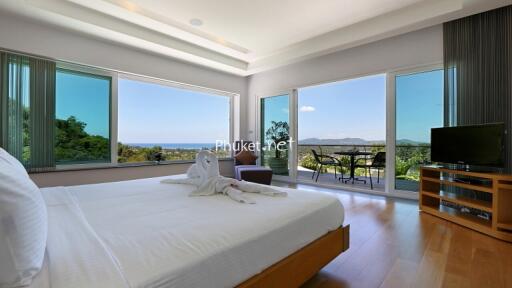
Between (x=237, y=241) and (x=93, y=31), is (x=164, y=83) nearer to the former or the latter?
(x=93, y=31)

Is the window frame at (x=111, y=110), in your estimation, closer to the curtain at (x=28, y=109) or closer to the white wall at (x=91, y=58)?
the white wall at (x=91, y=58)

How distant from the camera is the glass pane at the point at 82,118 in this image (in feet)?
12.4

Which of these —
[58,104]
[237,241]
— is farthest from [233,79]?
[237,241]

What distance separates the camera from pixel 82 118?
3994 millimetres

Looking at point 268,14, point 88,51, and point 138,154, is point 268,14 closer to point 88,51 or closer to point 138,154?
point 88,51

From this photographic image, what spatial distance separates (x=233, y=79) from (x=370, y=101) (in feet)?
11.9

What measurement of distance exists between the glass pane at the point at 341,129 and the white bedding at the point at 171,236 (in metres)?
4.35

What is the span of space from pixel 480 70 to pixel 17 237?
4.63m

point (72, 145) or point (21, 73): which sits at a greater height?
point (21, 73)

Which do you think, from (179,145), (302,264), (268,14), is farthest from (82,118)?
(302,264)

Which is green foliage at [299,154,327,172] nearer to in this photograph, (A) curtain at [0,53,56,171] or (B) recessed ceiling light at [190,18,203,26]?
(B) recessed ceiling light at [190,18,203,26]

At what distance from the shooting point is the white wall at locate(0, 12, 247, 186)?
3.31 meters

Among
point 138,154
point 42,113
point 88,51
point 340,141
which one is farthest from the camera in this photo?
point 340,141

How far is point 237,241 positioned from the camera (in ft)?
3.85
